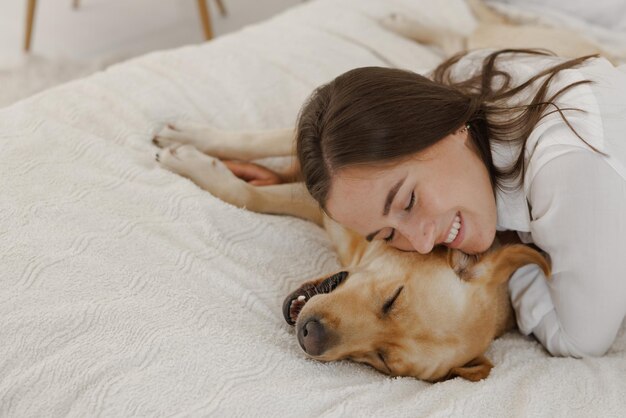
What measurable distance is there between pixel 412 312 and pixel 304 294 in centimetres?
28

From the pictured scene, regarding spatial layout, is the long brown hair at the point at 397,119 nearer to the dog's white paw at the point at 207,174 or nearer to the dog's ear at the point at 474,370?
the dog's white paw at the point at 207,174

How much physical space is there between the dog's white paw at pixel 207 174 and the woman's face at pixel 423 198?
17.7 inches

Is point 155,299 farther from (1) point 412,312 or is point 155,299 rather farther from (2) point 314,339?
(1) point 412,312

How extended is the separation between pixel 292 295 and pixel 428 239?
37 cm

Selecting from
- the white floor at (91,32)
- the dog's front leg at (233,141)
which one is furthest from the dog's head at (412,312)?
the white floor at (91,32)

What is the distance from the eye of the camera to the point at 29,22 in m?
3.93

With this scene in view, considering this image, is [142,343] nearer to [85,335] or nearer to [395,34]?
[85,335]

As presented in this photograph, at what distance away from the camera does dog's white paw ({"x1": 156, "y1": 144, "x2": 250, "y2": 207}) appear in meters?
1.99

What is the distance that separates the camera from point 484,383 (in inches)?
59.9

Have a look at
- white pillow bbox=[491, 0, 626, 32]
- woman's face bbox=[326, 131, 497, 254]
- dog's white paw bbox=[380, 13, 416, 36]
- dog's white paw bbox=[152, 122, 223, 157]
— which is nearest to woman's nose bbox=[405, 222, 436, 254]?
woman's face bbox=[326, 131, 497, 254]

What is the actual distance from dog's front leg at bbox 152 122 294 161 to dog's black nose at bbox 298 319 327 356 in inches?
29.6

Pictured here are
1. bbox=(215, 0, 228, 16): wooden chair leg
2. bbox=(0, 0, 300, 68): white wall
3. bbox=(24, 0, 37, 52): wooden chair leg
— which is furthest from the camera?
bbox=(215, 0, 228, 16): wooden chair leg

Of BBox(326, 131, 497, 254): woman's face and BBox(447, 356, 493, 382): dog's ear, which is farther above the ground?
BBox(326, 131, 497, 254): woman's face

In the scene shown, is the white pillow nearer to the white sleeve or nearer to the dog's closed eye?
the white sleeve
